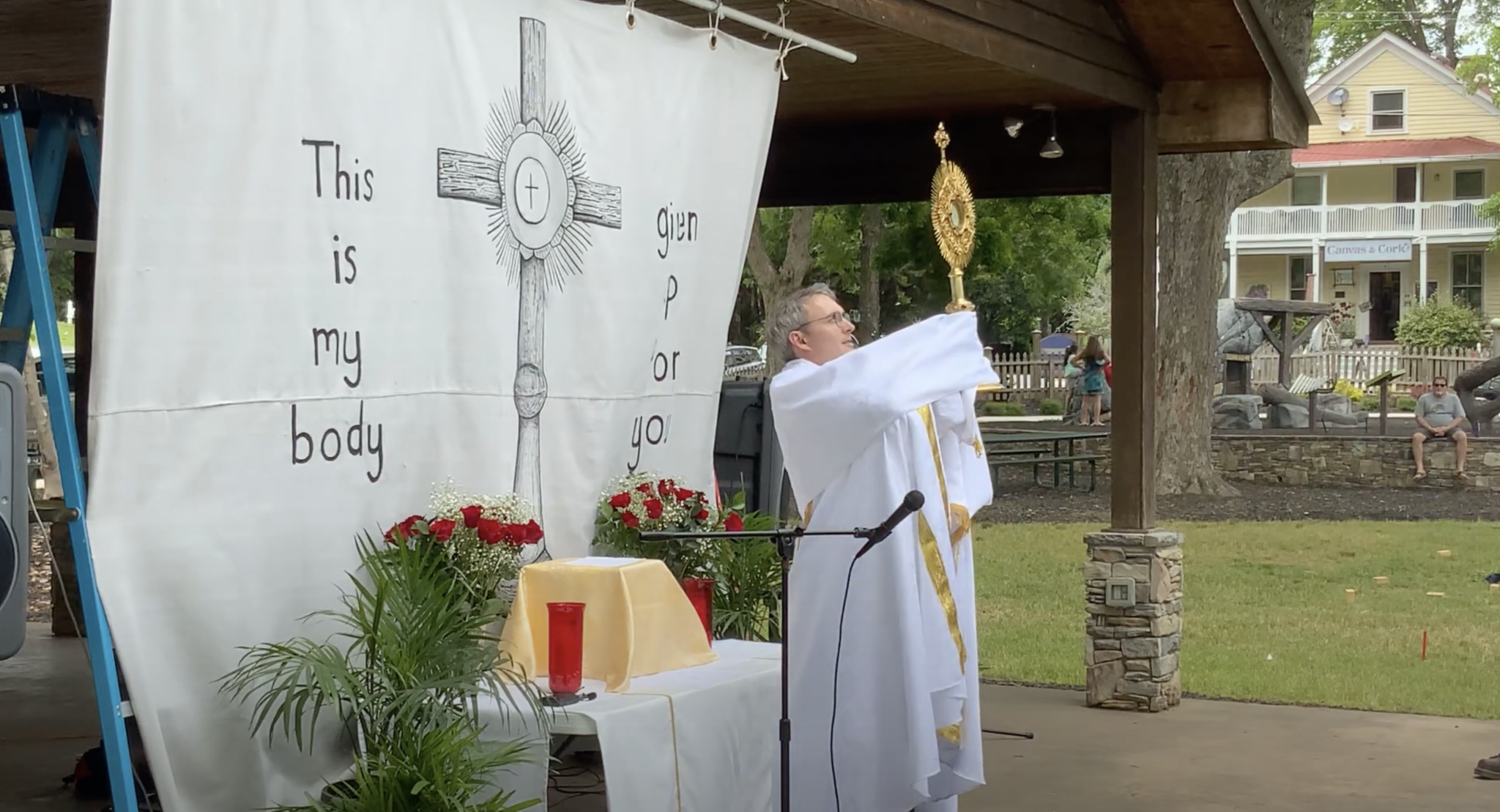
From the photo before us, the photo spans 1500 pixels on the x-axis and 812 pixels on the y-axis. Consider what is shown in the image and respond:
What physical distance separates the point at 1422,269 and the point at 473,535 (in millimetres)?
41655

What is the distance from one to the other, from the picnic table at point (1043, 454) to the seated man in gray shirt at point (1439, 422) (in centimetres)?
372

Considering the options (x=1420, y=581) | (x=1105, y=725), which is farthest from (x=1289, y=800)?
(x=1420, y=581)

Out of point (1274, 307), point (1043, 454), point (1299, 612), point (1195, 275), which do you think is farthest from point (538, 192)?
point (1274, 307)

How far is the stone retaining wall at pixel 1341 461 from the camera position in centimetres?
2080

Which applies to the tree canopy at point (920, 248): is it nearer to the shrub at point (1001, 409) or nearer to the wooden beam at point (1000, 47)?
the shrub at point (1001, 409)

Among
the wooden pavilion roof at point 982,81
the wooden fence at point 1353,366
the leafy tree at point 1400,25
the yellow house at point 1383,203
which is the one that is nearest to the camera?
the wooden pavilion roof at point 982,81

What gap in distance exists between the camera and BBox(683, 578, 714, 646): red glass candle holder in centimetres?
520

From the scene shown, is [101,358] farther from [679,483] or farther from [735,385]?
[735,385]

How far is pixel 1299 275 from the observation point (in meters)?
46.9

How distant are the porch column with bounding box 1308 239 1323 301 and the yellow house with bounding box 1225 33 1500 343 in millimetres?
42

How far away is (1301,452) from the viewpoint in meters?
21.7

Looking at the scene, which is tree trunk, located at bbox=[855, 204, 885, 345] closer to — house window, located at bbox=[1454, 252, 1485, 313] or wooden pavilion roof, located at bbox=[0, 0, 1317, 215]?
wooden pavilion roof, located at bbox=[0, 0, 1317, 215]

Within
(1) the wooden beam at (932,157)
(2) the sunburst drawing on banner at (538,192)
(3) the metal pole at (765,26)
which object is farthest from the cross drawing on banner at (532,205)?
(1) the wooden beam at (932,157)

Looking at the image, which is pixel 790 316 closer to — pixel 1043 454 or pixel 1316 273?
pixel 1043 454
